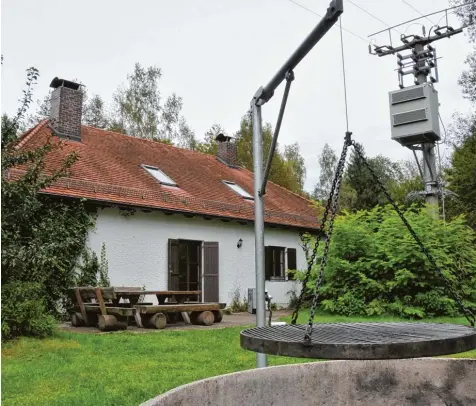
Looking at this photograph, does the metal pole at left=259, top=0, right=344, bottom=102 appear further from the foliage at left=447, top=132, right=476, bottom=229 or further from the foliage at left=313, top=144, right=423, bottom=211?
the foliage at left=447, top=132, right=476, bottom=229

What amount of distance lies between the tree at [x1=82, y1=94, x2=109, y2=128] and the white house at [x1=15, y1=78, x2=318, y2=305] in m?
12.5

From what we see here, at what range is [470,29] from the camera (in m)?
20.3

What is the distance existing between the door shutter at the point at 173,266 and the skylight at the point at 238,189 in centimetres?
396

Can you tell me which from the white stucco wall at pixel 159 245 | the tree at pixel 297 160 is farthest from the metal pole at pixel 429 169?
the tree at pixel 297 160

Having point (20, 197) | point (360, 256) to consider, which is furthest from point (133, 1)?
point (360, 256)

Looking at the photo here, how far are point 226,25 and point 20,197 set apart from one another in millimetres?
4039

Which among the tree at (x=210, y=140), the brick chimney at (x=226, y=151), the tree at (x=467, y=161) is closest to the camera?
the tree at (x=467, y=161)

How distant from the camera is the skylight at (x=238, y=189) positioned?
16484mm

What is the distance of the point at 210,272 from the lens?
13555mm

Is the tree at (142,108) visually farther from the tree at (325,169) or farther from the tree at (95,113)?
the tree at (325,169)

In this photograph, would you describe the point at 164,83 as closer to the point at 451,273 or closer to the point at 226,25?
→ the point at 451,273

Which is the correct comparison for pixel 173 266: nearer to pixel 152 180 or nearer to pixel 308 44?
pixel 152 180

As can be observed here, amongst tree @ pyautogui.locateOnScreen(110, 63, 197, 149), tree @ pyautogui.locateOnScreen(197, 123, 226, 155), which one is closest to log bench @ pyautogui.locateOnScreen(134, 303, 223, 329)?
tree @ pyautogui.locateOnScreen(110, 63, 197, 149)

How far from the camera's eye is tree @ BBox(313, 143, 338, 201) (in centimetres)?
4125
